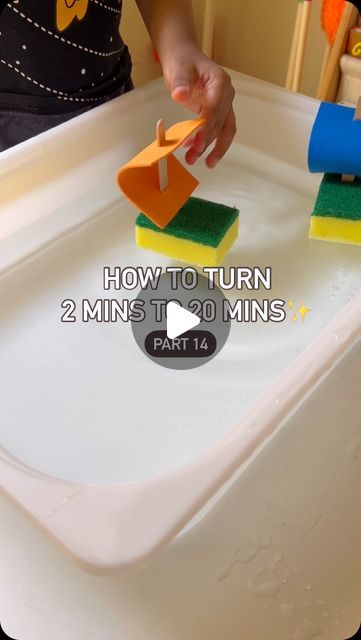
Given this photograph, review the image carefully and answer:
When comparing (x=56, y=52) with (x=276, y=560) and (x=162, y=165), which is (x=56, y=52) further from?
(x=276, y=560)

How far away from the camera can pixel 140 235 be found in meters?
0.80

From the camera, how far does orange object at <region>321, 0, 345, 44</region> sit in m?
1.26

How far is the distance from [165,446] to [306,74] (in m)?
1.10

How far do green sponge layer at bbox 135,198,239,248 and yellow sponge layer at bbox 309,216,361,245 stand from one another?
0.33ft

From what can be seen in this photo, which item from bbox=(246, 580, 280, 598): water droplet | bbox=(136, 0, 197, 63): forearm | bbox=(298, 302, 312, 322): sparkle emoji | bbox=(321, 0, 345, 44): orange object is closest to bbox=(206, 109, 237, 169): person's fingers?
bbox=(136, 0, 197, 63): forearm

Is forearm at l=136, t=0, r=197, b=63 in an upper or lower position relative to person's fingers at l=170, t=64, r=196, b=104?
upper

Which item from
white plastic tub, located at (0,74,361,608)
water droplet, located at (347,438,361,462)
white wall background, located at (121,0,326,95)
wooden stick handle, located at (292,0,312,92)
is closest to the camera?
white plastic tub, located at (0,74,361,608)

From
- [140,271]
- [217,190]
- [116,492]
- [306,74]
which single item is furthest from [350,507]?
[306,74]

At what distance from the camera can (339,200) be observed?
80 cm

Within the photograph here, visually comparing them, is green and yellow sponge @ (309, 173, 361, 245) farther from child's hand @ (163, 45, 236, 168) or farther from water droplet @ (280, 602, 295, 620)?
water droplet @ (280, 602, 295, 620)

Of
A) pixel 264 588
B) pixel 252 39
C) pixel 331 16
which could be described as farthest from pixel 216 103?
pixel 252 39

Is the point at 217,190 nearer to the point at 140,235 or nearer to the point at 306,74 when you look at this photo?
the point at 140,235

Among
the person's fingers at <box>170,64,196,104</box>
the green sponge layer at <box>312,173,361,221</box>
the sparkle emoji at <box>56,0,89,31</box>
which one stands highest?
the sparkle emoji at <box>56,0,89,31</box>

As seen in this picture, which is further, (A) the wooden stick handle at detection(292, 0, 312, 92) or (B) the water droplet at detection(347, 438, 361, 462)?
(A) the wooden stick handle at detection(292, 0, 312, 92)
